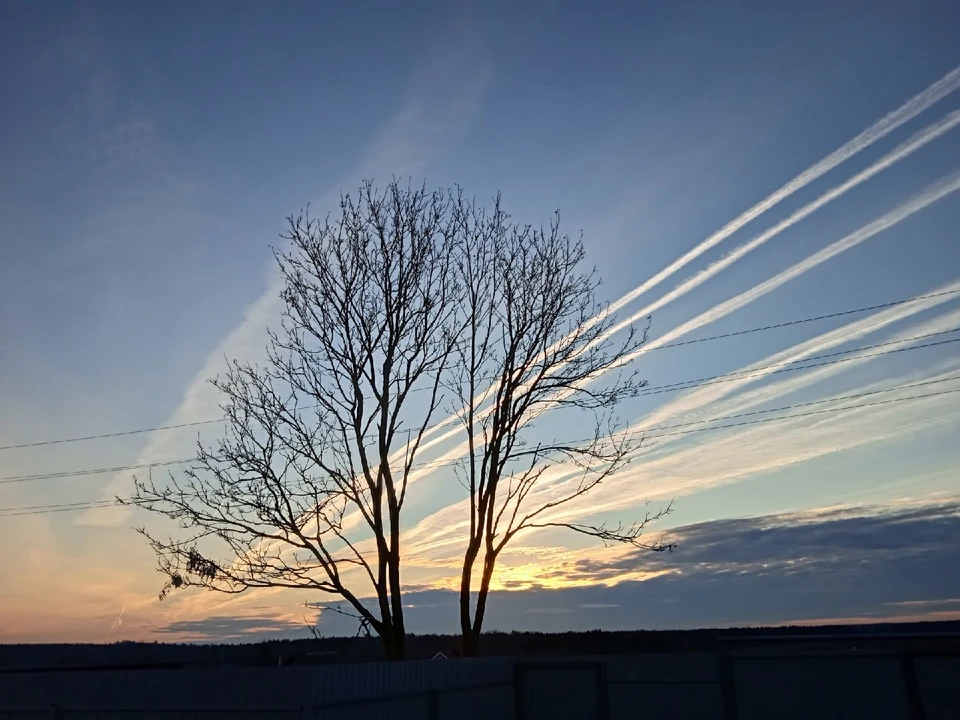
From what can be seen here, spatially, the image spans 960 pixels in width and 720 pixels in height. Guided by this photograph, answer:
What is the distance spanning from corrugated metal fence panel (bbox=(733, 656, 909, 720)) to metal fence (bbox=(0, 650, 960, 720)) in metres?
0.02

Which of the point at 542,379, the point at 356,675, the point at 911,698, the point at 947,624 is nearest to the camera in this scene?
→ the point at 356,675

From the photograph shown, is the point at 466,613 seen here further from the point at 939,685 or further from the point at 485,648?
the point at 485,648

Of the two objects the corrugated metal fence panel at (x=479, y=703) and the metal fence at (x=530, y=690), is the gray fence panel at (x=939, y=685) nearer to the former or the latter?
the metal fence at (x=530, y=690)

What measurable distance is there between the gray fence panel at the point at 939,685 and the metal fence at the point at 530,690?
2cm

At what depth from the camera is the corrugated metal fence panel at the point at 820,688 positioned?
59.2ft

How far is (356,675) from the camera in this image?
43.2 feet

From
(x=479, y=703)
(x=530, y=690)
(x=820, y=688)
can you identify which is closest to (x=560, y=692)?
(x=530, y=690)

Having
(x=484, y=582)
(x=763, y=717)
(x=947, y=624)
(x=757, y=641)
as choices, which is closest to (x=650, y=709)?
(x=763, y=717)

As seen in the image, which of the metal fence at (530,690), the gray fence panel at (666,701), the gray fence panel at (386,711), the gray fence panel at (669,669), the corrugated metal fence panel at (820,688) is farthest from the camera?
the gray fence panel at (669,669)

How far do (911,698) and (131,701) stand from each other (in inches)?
646

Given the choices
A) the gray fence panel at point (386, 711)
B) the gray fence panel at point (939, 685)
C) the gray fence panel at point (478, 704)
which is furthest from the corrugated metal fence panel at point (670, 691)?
the gray fence panel at point (386, 711)

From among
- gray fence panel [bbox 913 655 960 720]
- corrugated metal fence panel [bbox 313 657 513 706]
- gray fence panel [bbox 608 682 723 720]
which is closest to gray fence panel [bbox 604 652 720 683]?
gray fence panel [bbox 608 682 723 720]

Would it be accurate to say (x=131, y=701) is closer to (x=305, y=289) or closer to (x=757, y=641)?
(x=305, y=289)

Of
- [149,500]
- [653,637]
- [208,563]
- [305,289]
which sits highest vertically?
[305,289]
